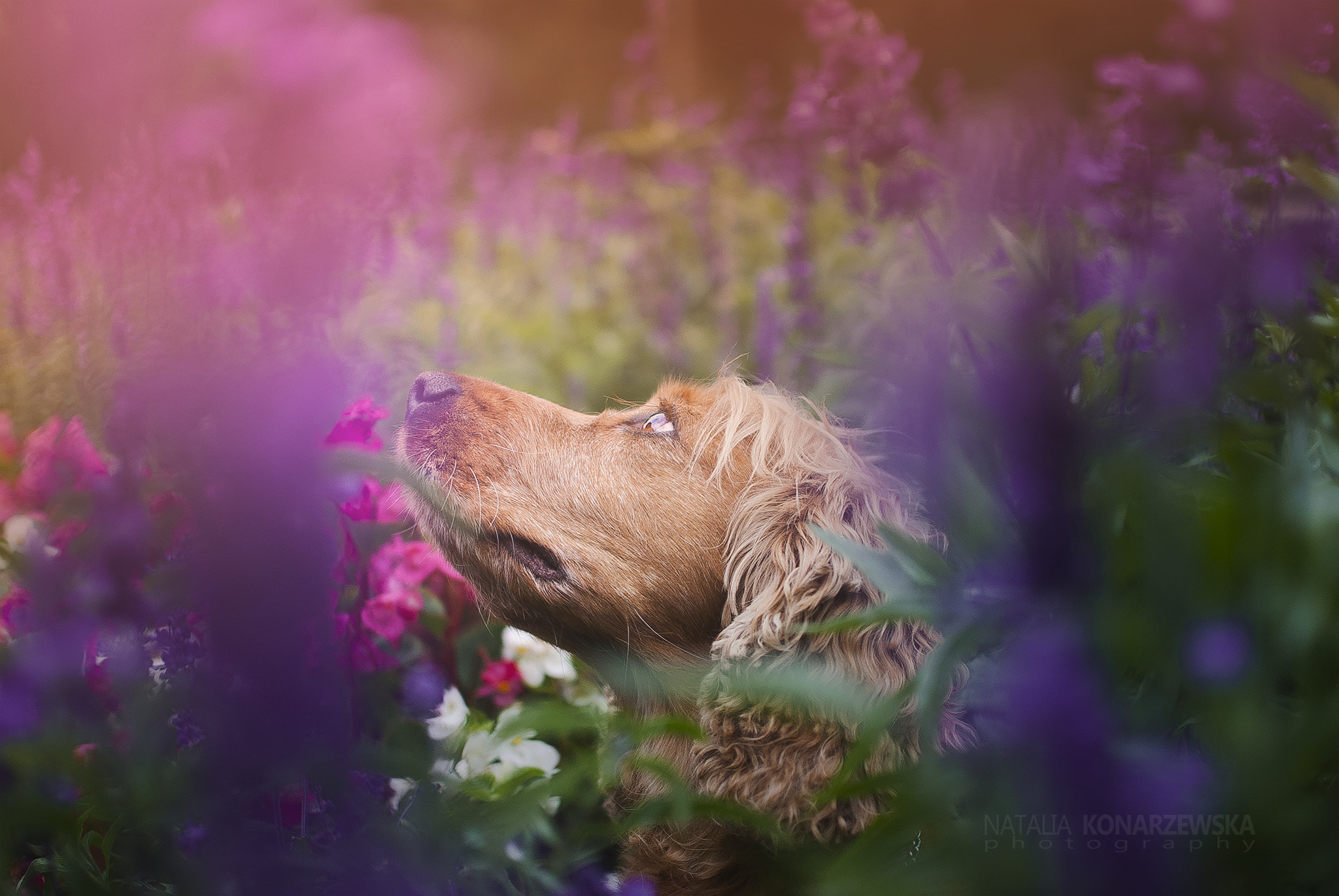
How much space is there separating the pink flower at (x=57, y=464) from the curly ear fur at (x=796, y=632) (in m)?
1.05

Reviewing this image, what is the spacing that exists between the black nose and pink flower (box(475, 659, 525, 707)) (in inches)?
24.4

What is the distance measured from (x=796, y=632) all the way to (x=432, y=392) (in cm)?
90

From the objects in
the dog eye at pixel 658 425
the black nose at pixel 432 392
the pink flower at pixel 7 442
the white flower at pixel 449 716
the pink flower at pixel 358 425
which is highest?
Answer: the pink flower at pixel 358 425

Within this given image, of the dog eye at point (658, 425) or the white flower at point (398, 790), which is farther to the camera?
the dog eye at point (658, 425)

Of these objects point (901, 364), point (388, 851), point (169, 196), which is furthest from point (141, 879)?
point (169, 196)

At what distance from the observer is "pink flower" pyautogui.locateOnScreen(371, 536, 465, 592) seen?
1.78m

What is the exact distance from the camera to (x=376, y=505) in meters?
1.67

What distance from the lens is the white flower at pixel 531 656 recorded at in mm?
1986

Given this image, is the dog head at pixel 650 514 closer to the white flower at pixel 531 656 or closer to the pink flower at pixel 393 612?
the pink flower at pixel 393 612

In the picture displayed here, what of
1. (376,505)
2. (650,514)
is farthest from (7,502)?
(650,514)

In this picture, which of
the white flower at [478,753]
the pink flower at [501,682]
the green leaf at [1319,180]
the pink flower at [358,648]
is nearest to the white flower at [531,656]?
the pink flower at [501,682]

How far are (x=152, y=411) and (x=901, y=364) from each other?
75 centimetres

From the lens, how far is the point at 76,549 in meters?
1.10

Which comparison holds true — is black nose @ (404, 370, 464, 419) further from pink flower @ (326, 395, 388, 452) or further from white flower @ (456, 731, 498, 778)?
white flower @ (456, 731, 498, 778)
